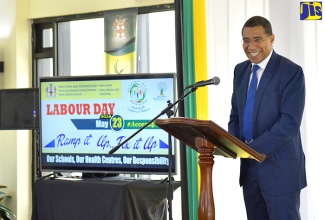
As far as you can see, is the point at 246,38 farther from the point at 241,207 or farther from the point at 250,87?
the point at 241,207

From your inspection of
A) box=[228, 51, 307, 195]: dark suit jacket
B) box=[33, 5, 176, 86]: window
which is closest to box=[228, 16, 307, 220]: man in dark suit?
box=[228, 51, 307, 195]: dark suit jacket

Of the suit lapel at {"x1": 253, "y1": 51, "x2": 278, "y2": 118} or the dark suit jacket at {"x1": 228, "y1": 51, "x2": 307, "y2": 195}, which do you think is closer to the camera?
the dark suit jacket at {"x1": 228, "y1": 51, "x2": 307, "y2": 195}

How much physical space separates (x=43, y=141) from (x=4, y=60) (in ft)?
8.41

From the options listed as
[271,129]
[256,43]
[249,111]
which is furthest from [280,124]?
[256,43]

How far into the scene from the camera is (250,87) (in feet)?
9.21

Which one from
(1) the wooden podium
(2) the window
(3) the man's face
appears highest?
(2) the window

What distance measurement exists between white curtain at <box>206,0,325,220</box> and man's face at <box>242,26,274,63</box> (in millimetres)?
1450

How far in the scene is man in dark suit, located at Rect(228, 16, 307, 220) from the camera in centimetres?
263

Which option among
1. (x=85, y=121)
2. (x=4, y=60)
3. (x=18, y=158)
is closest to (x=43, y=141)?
(x=85, y=121)

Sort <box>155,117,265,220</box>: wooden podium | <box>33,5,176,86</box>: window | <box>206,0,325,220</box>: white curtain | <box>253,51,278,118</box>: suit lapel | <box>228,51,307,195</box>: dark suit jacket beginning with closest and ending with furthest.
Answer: <box>155,117,265,220</box>: wooden podium
<box>228,51,307,195</box>: dark suit jacket
<box>253,51,278,118</box>: suit lapel
<box>206,0,325,220</box>: white curtain
<box>33,5,176,86</box>: window

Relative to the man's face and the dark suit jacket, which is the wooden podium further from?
the man's face

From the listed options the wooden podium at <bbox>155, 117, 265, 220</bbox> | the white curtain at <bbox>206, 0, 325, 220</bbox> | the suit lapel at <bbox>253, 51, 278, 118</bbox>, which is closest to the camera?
the wooden podium at <bbox>155, 117, 265, 220</bbox>

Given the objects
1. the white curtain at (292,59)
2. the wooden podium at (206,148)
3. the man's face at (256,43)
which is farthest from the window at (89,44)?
the wooden podium at (206,148)

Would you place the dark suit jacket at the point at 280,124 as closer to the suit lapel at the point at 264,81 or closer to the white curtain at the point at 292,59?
the suit lapel at the point at 264,81
